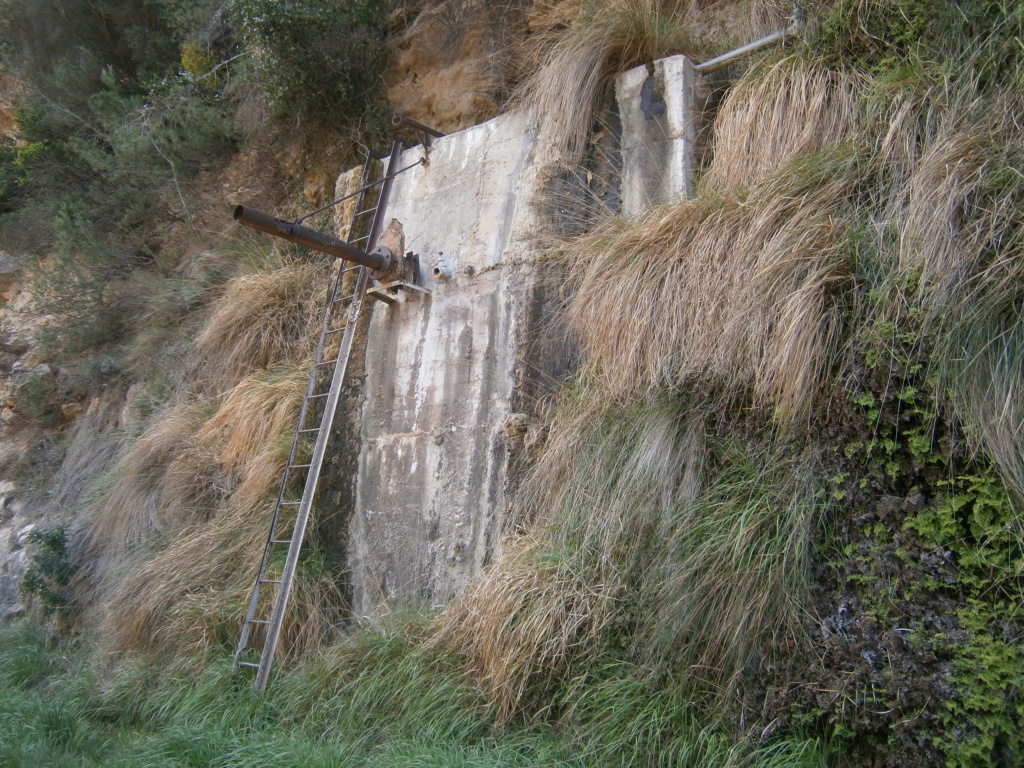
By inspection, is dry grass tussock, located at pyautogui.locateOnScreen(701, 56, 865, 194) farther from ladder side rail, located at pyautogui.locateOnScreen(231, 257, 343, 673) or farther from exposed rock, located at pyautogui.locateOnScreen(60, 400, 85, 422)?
exposed rock, located at pyautogui.locateOnScreen(60, 400, 85, 422)

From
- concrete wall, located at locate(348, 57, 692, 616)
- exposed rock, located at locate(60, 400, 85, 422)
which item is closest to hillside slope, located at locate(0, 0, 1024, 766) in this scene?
concrete wall, located at locate(348, 57, 692, 616)

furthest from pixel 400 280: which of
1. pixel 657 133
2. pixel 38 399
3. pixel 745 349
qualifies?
pixel 38 399

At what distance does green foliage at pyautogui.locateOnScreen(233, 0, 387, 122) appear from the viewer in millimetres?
6809

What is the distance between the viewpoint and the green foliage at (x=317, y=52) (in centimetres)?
681

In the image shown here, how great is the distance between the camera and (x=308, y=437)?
5770 mm

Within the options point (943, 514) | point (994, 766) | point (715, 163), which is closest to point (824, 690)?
point (994, 766)

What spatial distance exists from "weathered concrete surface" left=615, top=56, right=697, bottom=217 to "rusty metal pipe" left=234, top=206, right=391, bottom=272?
1706mm

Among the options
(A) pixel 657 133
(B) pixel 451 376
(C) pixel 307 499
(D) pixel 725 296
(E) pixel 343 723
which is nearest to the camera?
(D) pixel 725 296

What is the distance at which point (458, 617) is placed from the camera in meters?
4.10

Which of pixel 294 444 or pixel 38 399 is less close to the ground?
pixel 38 399

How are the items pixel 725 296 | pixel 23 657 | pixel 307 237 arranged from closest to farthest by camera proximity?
1. pixel 725 296
2. pixel 307 237
3. pixel 23 657

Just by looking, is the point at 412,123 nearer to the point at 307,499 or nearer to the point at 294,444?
the point at 294,444

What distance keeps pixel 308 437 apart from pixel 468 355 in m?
1.48

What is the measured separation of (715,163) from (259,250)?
197 inches
